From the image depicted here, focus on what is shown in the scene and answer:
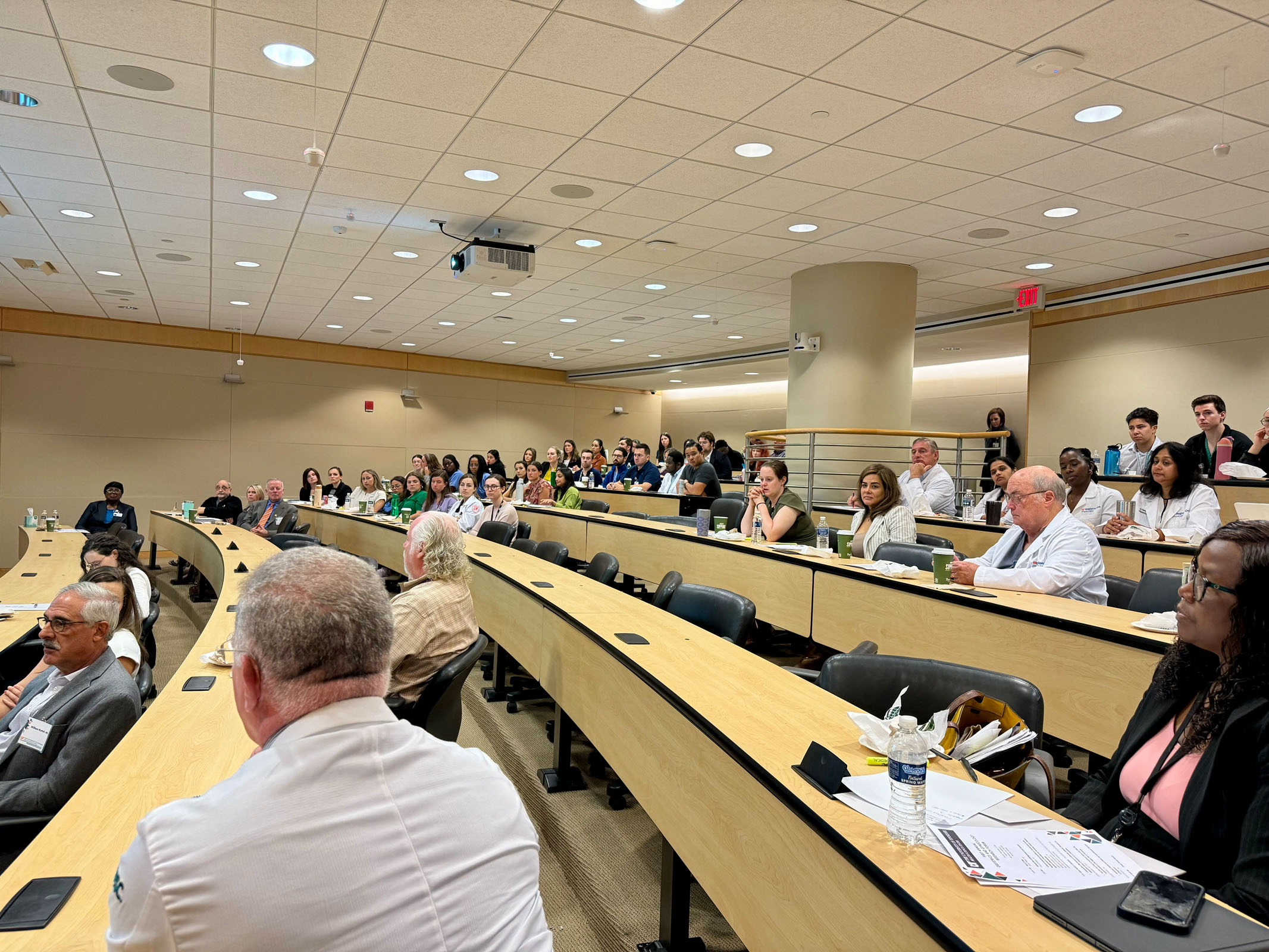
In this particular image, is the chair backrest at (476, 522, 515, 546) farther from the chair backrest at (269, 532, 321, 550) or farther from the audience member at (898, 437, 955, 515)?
the audience member at (898, 437, 955, 515)

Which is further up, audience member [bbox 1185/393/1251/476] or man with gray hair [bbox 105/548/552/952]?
audience member [bbox 1185/393/1251/476]

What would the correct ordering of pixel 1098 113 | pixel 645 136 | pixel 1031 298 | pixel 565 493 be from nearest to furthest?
pixel 1098 113
pixel 645 136
pixel 1031 298
pixel 565 493

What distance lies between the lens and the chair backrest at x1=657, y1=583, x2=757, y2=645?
3068mm

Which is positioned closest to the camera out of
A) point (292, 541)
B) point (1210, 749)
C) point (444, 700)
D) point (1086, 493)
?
point (1210, 749)

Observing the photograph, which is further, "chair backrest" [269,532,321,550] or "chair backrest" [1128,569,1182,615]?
"chair backrest" [269,532,321,550]

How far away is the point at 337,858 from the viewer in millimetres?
907

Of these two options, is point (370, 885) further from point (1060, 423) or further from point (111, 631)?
point (1060, 423)

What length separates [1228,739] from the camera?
141 cm

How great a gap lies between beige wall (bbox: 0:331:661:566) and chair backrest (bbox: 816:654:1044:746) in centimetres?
1286

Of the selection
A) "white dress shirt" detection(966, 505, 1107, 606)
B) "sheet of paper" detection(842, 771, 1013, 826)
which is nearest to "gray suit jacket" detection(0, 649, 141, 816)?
"sheet of paper" detection(842, 771, 1013, 826)

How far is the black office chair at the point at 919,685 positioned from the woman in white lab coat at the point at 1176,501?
339cm

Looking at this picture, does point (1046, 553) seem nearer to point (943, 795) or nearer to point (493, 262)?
point (943, 795)

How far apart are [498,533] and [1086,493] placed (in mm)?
4287

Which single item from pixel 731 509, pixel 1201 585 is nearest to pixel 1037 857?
pixel 1201 585
